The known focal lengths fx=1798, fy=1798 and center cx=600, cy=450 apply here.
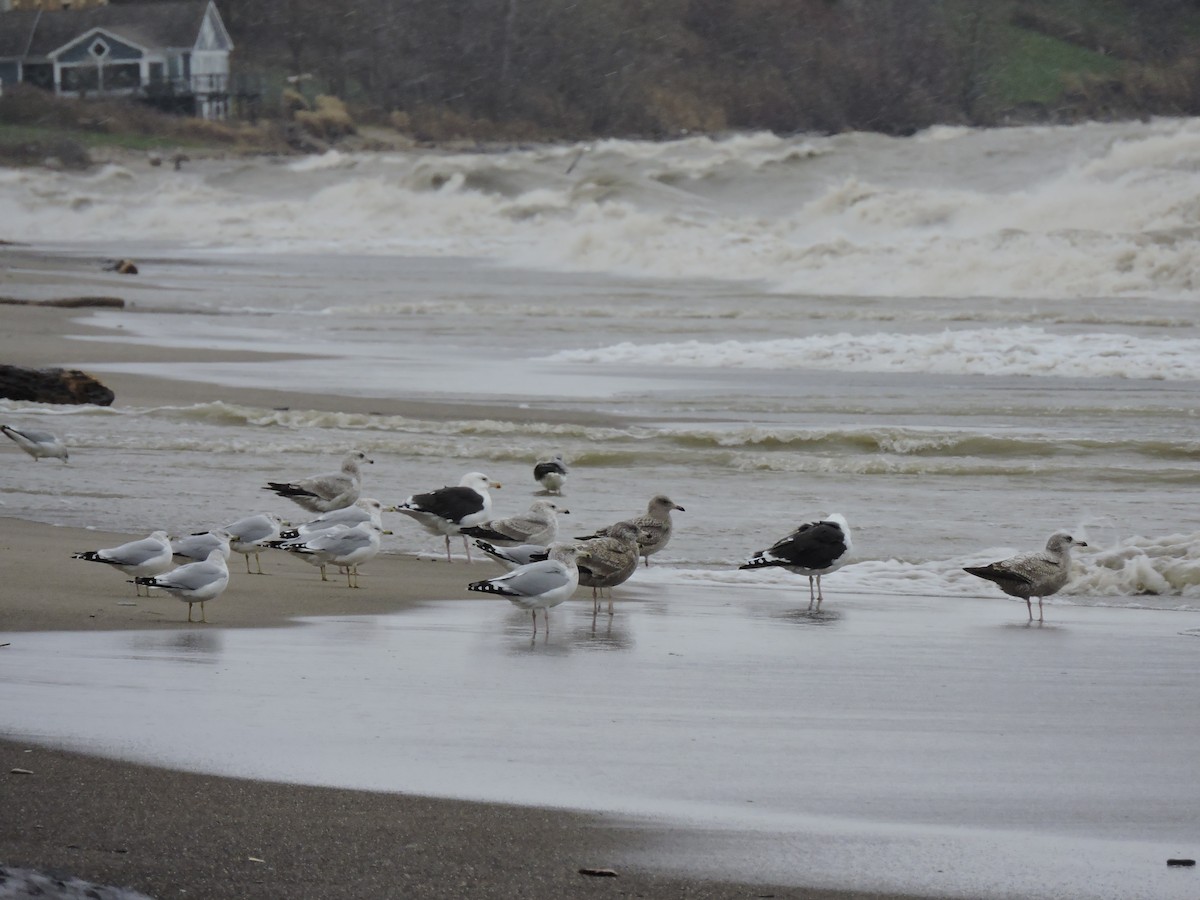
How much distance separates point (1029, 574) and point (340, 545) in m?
3.24

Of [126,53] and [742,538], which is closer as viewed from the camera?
[742,538]

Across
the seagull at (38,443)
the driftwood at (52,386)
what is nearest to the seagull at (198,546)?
the seagull at (38,443)

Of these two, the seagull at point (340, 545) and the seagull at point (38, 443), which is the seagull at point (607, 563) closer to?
the seagull at point (340, 545)

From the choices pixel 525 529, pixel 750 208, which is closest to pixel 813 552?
pixel 525 529

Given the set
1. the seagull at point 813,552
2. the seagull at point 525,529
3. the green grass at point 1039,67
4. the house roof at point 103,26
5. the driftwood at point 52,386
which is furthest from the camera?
the house roof at point 103,26

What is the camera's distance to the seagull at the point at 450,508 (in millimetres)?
9805

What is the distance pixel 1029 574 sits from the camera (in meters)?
8.30

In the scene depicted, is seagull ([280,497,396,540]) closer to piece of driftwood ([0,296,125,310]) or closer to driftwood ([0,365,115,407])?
driftwood ([0,365,115,407])

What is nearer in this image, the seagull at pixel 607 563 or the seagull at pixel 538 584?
the seagull at pixel 538 584

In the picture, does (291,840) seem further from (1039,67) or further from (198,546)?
(1039,67)

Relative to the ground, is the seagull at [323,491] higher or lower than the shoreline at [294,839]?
higher

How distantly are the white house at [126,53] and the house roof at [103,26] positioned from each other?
0.15 ft

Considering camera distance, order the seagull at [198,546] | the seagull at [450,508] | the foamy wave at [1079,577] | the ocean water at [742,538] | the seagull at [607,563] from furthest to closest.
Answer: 1. the seagull at [450,508]
2. the foamy wave at [1079,577]
3. the seagull at [607,563]
4. the seagull at [198,546]
5. the ocean water at [742,538]

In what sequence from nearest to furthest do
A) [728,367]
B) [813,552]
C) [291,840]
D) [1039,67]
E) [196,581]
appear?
1. [291,840]
2. [196,581]
3. [813,552]
4. [728,367]
5. [1039,67]
